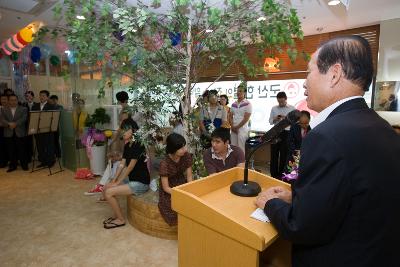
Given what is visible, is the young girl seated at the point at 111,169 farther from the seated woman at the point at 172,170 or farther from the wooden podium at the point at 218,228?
the wooden podium at the point at 218,228

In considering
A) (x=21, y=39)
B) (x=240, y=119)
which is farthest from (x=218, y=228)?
(x=21, y=39)

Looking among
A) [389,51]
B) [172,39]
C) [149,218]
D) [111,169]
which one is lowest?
[149,218]

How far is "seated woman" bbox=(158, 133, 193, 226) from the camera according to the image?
252cm

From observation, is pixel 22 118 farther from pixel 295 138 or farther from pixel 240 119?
pixel 295 138

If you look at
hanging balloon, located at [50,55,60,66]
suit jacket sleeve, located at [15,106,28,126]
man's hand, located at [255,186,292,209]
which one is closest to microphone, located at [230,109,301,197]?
man's hand, located at [255,186,292,209]

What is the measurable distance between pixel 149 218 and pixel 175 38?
1.88 m

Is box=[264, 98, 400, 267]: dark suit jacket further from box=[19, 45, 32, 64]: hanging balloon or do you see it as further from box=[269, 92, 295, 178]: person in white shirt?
box=[19, 45, 32, 64]: hanging balloon

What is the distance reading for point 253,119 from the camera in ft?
21.1

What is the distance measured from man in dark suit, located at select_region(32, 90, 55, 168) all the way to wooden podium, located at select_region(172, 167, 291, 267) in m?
4.90

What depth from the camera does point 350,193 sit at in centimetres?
80

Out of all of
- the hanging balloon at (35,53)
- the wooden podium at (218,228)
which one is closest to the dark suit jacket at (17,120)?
the hanging balloon at (35,53)

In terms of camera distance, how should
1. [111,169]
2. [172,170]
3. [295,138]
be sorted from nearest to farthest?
1. [172,170]
2. [111,169]
3. [295,138]

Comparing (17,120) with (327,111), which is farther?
(17,120)

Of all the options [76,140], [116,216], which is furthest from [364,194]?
[76,140]
